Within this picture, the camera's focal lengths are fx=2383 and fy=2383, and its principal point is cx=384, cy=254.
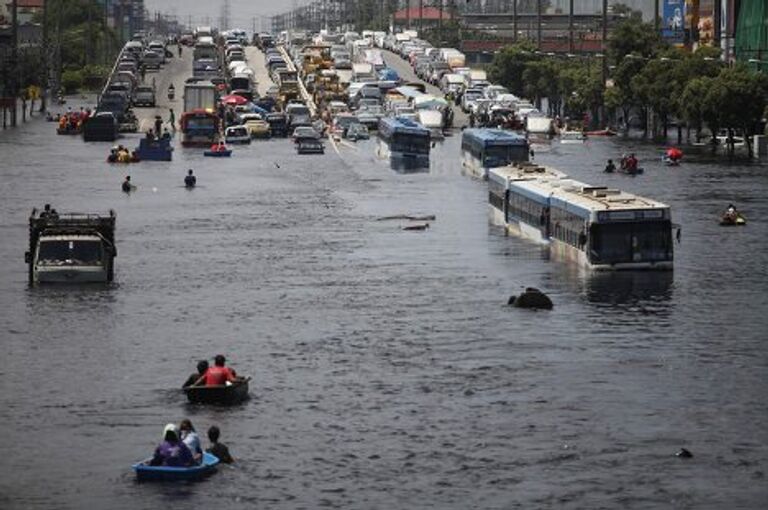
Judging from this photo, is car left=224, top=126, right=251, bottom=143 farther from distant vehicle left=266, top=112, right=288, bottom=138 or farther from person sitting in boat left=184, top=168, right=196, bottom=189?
person sitting in boat left=184, top=168, right=196, bottom=189

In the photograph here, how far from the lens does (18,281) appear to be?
81188 millimetres

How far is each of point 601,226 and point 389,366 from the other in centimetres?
1740

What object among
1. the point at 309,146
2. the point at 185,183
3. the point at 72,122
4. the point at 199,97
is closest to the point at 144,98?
the point at 199,97

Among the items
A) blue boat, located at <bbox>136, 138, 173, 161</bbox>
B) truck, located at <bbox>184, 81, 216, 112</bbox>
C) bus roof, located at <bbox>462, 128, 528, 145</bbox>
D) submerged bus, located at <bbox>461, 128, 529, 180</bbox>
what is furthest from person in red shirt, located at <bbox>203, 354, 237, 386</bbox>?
truck, located at <bbox>184, 81, 216, 112</bbox>

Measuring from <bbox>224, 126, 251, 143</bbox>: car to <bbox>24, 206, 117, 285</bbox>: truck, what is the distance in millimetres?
81318

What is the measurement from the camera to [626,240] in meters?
79.7

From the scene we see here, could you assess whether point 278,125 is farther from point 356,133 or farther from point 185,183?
point 185,183

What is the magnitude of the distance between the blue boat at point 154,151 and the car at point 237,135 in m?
18.0

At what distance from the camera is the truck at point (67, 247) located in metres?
77.4

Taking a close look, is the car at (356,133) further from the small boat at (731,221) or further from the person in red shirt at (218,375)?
the person in red shirt at (218,375)

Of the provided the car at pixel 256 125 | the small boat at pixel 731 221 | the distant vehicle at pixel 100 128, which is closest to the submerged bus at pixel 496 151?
the small boat at pixel 731 221

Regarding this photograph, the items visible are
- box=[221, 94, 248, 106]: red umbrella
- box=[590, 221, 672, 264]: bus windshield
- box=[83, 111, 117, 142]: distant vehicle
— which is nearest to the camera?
box=[590, 221, 672, 264]: bus windshield

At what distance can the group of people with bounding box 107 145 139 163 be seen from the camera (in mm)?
139375

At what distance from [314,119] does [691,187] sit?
59373mm
